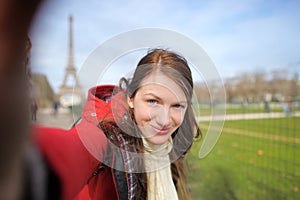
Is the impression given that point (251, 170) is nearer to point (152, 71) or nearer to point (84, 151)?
point (152, 71)

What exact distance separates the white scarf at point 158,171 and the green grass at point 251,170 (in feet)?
0.94

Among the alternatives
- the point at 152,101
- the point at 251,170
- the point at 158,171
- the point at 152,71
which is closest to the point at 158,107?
the point at 152,101

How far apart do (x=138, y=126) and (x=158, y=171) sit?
0.79 feet

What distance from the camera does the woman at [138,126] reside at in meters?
1.07

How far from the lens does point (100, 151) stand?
1007 mm

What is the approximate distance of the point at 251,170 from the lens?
5102mm

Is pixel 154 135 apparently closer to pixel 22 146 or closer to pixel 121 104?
pixel 121 104

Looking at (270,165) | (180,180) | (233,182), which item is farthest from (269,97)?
(180,180)

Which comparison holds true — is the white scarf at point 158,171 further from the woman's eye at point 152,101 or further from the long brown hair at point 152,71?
the woman's eye at point 152,101

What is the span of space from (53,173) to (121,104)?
65 cm

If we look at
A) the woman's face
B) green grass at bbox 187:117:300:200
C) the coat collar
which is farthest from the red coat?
green grass at bbox 187:117:300:200

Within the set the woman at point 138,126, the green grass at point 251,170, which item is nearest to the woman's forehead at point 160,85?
the woman at point 138,126

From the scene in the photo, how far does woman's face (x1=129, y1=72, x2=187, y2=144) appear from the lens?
1.09 meters

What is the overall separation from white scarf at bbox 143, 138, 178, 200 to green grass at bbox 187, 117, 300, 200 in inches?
11.2
